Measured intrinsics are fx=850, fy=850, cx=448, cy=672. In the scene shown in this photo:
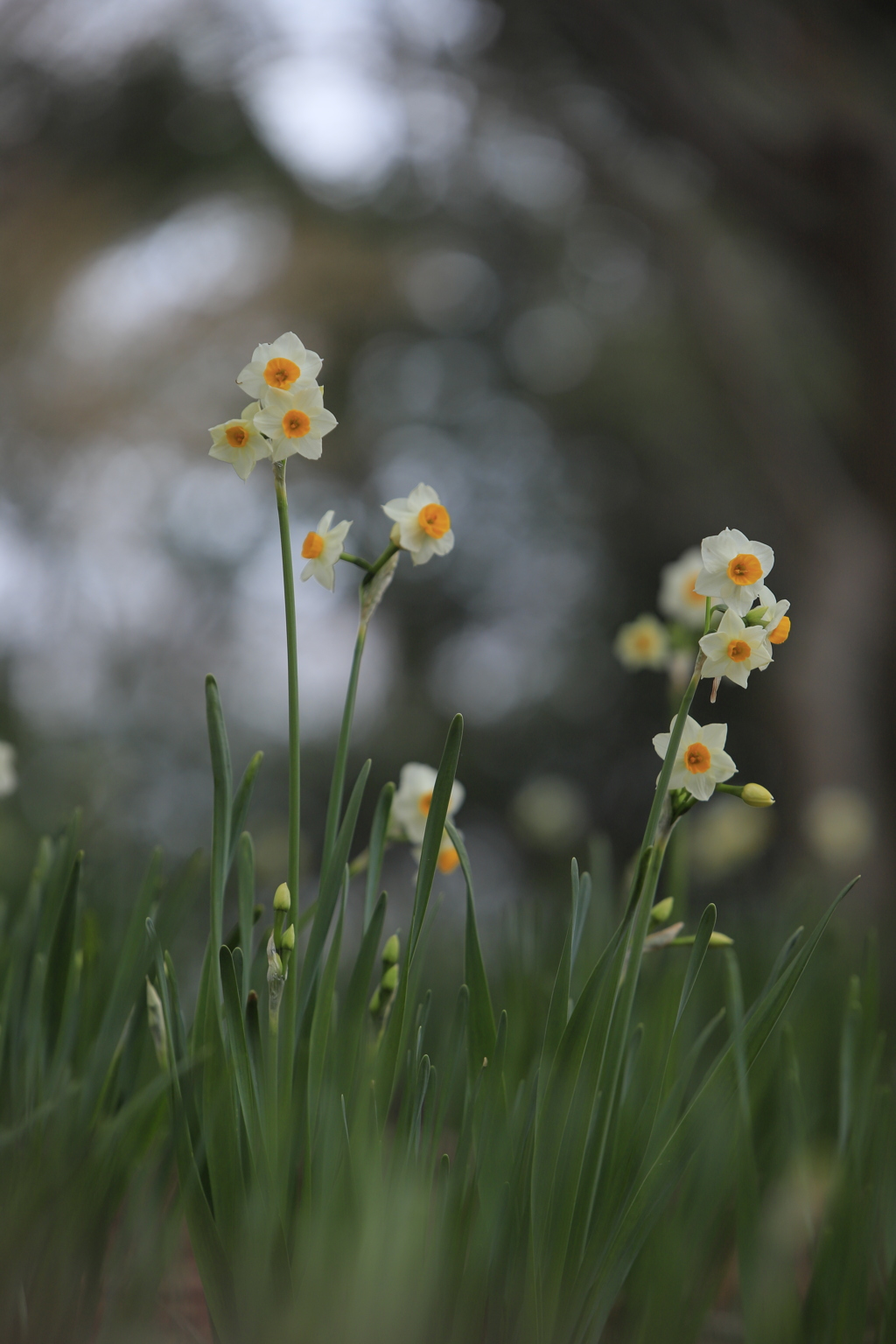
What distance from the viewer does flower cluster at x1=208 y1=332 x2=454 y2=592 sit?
1.97ft

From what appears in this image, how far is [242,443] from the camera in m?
0.63

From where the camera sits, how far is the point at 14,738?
337cm

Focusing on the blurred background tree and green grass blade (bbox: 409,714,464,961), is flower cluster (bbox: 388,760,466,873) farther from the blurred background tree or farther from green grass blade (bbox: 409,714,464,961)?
the blurred background tree

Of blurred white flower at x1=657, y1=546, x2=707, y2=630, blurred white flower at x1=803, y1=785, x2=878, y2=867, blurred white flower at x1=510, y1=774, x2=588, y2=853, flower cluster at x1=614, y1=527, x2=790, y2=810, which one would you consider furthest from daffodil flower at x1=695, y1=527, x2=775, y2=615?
blurred white flower at x1=510, y1=774, x2=588, y2=853

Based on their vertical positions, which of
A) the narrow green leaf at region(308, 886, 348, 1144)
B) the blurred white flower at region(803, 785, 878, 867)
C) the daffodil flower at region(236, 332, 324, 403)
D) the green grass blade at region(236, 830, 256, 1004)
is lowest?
the narrow green leaf at region(308, 886, 348, 1144)

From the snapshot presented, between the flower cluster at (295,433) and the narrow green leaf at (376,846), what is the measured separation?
0.19 meters

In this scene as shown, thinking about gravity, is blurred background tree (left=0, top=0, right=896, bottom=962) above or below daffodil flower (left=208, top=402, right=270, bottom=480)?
above

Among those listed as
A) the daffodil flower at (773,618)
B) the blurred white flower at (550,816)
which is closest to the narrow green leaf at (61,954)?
the daffodil flower at (773,618)

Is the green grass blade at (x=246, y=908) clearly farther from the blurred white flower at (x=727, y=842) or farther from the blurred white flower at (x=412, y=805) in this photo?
the blurred white flower at (x=727, y=842)

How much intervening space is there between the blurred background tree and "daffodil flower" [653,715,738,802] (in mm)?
1241

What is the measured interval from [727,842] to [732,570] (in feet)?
6.25

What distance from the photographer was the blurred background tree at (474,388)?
3018mm

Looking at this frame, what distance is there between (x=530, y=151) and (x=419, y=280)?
938 millimetres

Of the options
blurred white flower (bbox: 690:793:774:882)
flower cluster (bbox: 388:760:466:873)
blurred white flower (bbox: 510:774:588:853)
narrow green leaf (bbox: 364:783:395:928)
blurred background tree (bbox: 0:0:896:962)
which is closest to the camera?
A: narrow green leaf (bbox: 364:783:395:928)
